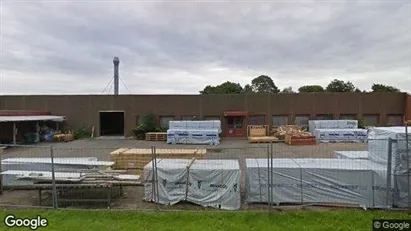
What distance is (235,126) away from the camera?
108ft

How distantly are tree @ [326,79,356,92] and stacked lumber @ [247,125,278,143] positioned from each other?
49182mm

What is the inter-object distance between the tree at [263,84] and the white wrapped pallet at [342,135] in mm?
65804

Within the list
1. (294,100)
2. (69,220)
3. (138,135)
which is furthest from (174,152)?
(294,100)

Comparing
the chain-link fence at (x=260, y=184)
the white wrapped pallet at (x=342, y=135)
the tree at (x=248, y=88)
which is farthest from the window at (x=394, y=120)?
the tree at (x=248, y=88)

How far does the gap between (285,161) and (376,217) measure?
305 centimetres

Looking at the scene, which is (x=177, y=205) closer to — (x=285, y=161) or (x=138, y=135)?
(x=285, y=161)

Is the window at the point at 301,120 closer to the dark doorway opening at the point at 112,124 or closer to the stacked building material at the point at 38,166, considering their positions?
the dark doorway opening at the point at 112,124

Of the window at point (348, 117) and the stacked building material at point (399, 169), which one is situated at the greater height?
the window at point (348, 117)

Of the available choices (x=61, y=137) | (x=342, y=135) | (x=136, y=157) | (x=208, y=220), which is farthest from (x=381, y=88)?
(x=208, y=220)

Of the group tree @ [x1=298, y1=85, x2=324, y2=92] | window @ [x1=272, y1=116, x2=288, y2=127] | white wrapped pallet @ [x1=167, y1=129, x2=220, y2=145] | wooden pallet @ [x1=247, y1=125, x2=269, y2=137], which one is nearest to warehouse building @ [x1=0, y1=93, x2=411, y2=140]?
window @ [x1=272, y1=116, x2=288, y2=127]

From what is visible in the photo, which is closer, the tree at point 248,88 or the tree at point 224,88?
the tree at point 224,88

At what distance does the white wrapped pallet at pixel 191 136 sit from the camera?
90.8 feet

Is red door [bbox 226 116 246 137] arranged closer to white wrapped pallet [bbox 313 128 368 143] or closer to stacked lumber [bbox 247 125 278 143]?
stacked lumber [bbox 247 125 278 143]

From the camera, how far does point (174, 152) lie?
1467 centimetres
